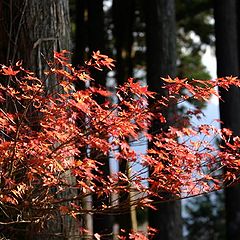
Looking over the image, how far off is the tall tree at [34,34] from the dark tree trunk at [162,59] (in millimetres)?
2741

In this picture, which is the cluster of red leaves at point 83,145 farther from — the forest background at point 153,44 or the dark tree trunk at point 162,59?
Answer: the dark tree trunk at point 162,59

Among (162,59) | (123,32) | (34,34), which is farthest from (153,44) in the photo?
(123,32)

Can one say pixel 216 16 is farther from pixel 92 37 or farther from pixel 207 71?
pixel 207 71

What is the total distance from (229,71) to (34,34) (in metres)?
4.33

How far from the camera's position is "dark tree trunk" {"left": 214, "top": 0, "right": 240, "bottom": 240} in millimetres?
8086

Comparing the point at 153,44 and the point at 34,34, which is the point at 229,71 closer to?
the point at 153,44

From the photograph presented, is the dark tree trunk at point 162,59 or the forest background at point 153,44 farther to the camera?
the dark tree trunk at point 162,59

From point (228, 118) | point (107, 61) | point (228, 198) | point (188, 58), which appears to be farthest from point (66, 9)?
point (188, 58)

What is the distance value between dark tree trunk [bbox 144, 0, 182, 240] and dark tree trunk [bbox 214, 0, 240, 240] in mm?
1262

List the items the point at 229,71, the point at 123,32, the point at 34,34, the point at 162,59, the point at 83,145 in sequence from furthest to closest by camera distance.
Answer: the point at 123,32 → the point at 229,71 → the point at 162,59 → the point at 34,34 → the point at 83,145

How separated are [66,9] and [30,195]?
158cm

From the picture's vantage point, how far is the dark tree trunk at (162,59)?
23.1ft

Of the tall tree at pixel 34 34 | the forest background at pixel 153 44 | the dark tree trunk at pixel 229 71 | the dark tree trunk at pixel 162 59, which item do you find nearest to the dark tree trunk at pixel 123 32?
the forest background at pixel 153 44

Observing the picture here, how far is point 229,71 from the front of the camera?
8.11 metres
